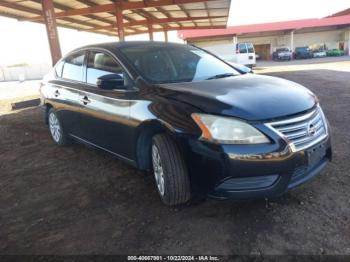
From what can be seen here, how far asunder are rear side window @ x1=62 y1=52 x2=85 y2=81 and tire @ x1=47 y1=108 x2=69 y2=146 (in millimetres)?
784

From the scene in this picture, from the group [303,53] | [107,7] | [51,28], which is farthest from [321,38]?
[51,28]

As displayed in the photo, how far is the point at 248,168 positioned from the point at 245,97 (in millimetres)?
651

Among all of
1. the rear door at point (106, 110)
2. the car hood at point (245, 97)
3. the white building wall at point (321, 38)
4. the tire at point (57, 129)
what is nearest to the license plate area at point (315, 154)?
the car hood at point (245, 97)

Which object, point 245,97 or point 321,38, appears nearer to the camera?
point 245,97

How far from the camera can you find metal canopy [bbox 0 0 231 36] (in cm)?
1330

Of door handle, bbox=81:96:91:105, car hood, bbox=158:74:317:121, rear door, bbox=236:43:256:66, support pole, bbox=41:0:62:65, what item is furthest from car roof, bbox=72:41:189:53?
rear door, bbox=236:43:256:66

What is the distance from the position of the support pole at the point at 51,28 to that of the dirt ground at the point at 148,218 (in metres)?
7.23

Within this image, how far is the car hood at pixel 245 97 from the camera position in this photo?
8.34ft

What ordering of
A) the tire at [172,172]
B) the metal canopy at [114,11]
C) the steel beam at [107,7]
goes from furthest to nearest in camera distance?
the steel beam at [107,7] < the metal canopy at [114,11] < the tire at [172,172]

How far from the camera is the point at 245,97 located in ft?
8.93

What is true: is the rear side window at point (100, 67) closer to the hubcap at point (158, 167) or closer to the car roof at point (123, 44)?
the car roof at point (123, 44)

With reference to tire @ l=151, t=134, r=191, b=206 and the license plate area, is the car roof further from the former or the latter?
the license plate area

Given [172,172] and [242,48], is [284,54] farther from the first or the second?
[172,172]

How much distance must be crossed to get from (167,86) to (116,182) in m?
1.41
